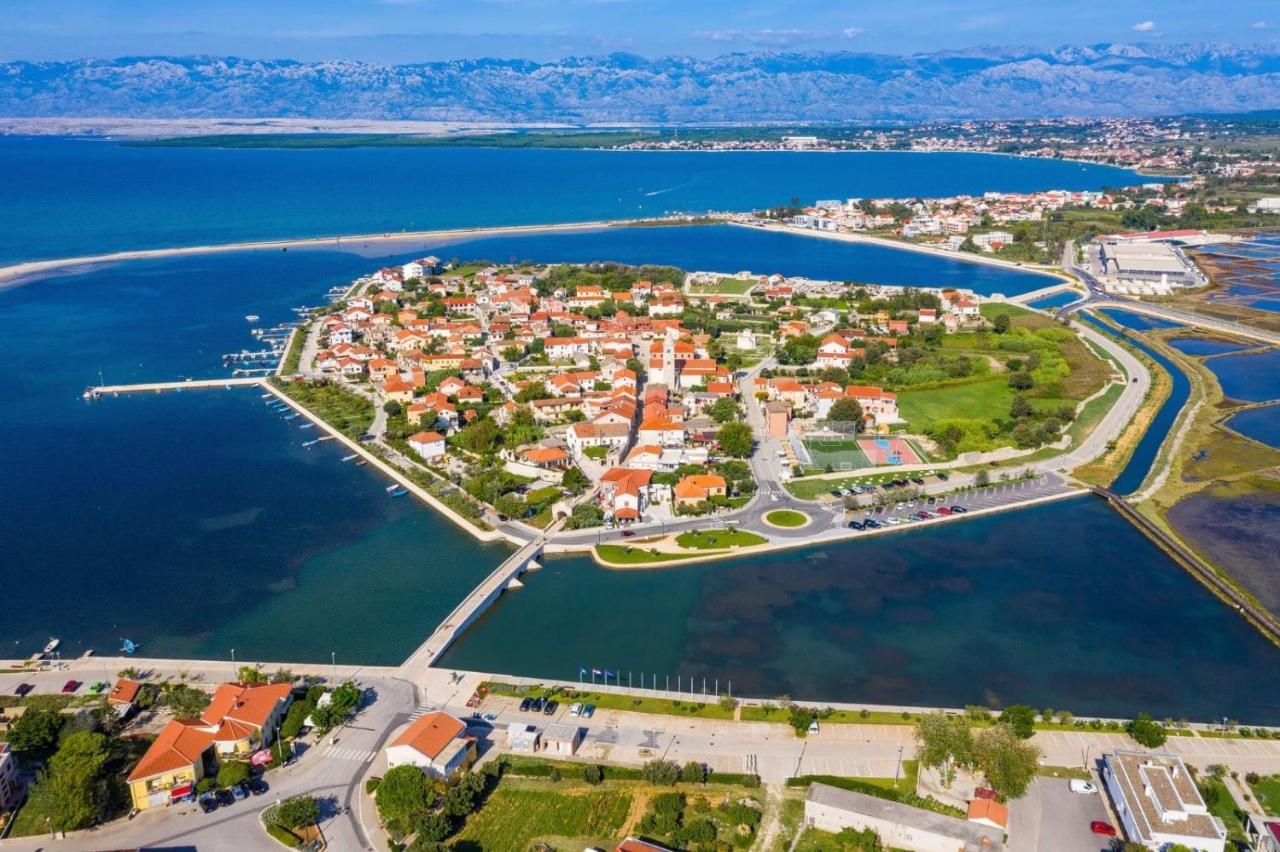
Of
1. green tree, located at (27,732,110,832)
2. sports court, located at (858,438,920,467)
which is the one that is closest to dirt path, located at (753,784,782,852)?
green tree, located at (27,732,110,832)

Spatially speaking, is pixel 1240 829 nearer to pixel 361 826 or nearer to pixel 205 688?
pixel 361 826

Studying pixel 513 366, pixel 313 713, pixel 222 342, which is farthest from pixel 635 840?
pixel 222 342

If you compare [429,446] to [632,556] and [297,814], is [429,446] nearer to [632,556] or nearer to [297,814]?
[632,556]

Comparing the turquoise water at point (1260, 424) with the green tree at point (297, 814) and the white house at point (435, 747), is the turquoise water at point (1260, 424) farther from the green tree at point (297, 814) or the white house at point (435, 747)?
the green tree at point (297, 814)

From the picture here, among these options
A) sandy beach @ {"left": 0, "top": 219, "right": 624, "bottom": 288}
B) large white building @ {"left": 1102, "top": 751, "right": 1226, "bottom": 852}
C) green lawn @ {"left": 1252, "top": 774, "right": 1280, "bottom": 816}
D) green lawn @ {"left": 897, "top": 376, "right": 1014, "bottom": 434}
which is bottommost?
sandy beach @ {"left": 0, "top": 219, "right": 624, "bottom": 288}

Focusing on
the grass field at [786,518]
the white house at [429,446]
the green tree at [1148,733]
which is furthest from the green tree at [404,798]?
the white house at [429,446]

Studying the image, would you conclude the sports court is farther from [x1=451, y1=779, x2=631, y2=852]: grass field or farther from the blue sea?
[x1=451, y1=779, x2=631, y2=852]: grass field
